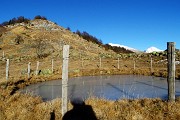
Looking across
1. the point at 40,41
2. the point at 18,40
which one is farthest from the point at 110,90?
the point at 18,40

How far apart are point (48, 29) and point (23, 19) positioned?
1228cm

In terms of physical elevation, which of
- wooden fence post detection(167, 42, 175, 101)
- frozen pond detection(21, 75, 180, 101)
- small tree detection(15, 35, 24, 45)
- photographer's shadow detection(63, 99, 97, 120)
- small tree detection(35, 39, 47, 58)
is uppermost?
small tree detection(15, 35, 24, 45)

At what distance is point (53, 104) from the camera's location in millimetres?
9172

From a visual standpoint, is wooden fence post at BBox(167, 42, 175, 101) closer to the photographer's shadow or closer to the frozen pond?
the photographer's shadow

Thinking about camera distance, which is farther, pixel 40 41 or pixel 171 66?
pixel 40 41

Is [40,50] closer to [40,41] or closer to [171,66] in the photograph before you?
[40,41]

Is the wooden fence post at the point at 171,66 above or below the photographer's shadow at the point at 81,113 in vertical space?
above

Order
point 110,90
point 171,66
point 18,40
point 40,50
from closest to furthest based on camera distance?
point 171,66
point 110,90
point 40,50
point 18,40

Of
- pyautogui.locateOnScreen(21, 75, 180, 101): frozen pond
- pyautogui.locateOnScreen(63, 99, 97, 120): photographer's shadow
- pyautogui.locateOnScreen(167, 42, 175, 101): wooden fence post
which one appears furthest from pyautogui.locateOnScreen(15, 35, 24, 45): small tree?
pyautogui.locateOnScreen(167, 42, 175, 101): wooden fence post

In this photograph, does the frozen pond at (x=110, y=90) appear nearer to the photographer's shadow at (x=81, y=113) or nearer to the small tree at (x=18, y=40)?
the photographer's shadow at (x=81, y=113)

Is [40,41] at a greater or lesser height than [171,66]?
greater

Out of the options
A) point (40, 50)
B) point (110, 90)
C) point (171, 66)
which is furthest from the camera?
point (40, 50)

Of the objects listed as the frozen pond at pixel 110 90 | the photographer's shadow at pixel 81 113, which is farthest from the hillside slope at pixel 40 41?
the photographer's shadow at pixel 81 113

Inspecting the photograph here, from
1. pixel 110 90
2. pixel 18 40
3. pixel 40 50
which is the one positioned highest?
pixel 18 40
